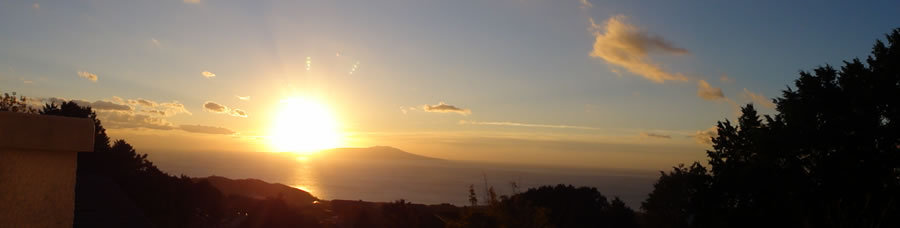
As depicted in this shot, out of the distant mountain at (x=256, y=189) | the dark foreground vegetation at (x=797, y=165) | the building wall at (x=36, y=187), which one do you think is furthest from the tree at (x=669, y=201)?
the building wall at (x=36, y=187)

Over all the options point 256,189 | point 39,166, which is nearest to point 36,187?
point 39,166

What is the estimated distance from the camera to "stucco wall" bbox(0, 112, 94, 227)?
8.20 feet

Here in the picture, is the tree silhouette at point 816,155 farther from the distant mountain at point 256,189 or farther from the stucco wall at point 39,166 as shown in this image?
the distant mountain at point 256,189

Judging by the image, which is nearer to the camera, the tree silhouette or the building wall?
the building wall

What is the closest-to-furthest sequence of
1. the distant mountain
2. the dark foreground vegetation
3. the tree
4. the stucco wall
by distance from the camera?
the stucco wall → the dark foreground vegetation → the tree → the distant mountain

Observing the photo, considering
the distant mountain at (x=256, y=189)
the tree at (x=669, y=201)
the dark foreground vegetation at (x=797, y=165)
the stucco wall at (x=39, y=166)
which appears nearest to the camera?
the stucco wall at (x=39, y=166)

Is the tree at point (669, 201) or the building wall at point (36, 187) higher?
the building wall at point (36, 187)

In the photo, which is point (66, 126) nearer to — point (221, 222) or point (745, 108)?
point (745, 108)

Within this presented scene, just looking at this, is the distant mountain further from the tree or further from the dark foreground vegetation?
the tree

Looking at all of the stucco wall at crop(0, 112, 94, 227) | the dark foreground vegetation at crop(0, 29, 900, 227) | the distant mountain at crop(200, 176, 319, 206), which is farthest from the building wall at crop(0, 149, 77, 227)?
the distant mountain at crop(200, 176, 319, 206)

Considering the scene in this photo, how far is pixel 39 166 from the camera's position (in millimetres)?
2602

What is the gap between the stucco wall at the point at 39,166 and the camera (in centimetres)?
250

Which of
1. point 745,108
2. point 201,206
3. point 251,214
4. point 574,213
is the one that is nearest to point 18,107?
point 201,206

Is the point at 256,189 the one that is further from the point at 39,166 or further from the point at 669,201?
the point at 39,166
